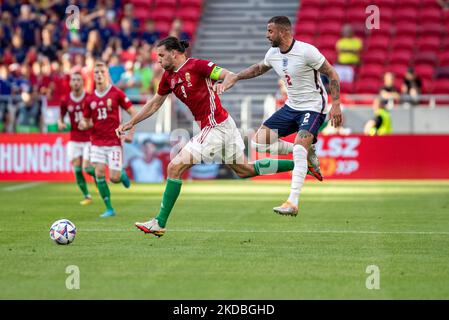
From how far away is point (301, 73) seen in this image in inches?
516

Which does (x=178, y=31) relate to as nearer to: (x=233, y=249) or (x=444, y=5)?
(x=444, y=5)

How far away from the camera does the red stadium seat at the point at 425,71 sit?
2869cm

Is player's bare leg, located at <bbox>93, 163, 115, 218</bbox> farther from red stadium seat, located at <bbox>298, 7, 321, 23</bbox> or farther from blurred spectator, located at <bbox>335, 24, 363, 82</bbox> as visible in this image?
red stadium seat, located at <bbox>298, 7, 321, 23</bbox>

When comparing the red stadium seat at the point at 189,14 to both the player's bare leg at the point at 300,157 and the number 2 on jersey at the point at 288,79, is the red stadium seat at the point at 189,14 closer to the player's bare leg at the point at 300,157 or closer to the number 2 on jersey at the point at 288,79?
the number 2 on jersey at the point at 288,79

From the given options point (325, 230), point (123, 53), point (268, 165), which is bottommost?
point (325, 230)

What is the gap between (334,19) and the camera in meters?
30.8

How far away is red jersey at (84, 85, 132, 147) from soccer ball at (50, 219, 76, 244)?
15.2 ft

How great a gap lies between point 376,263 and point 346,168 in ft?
49.3

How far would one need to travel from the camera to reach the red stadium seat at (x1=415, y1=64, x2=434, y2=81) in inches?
1129

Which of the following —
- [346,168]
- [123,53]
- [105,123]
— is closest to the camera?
[105,123]

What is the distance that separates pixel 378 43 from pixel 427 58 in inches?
58.6
